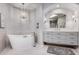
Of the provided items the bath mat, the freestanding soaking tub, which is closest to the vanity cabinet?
the bath mat

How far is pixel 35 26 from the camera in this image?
2.11 meters

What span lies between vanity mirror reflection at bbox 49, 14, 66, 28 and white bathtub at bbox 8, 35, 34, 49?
68 cm

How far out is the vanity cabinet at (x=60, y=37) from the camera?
220cm

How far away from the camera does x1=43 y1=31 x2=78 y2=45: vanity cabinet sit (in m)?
2.20

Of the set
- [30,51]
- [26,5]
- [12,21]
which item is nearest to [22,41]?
[30,51]

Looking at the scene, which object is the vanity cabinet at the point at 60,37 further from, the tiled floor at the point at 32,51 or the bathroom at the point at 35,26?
the tiled floor at the point at 32,51

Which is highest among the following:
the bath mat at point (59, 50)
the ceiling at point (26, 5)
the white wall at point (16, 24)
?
the ceiling at point (26, 5)

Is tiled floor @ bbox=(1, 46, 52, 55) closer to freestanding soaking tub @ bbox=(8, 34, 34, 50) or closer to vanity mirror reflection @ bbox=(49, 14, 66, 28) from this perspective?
freestanding soaking tub @ bbox=(8, 34, 34, 50)

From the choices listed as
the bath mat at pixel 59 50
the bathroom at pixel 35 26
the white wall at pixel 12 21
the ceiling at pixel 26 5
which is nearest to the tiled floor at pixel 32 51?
the bathroom at pixel 35 26

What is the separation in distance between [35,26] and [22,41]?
0.56 meters

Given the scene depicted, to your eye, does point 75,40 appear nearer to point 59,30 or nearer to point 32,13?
point 59,30

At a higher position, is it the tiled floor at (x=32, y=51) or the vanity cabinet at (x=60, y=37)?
the vanity cabinet at (x=60, y=37)

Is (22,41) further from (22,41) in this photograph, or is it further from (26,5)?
(26,5)
